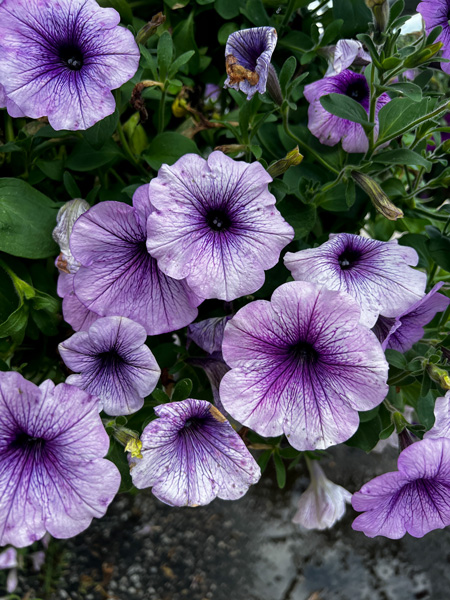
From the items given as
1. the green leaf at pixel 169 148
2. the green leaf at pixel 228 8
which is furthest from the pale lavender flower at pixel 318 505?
the green leaf at pixel 228 8

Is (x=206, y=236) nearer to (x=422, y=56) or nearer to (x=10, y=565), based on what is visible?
(x=422, y=56)

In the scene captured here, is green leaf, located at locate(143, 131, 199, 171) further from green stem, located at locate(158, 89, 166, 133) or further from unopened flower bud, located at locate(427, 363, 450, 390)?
unopened flower bud, located at locate(427, 363, 450, 390)

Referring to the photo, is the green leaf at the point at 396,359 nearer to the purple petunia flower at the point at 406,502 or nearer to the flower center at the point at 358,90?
the purple petunia flower at the point at 406,502

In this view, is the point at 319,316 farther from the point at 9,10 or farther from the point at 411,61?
the point at 9,10

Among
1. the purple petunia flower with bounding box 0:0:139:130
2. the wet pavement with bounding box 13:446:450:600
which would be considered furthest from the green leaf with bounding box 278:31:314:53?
the wet pavement with bounding box 13:446:450:600

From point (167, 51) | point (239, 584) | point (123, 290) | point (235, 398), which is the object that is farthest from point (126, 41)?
point (239, 584)
